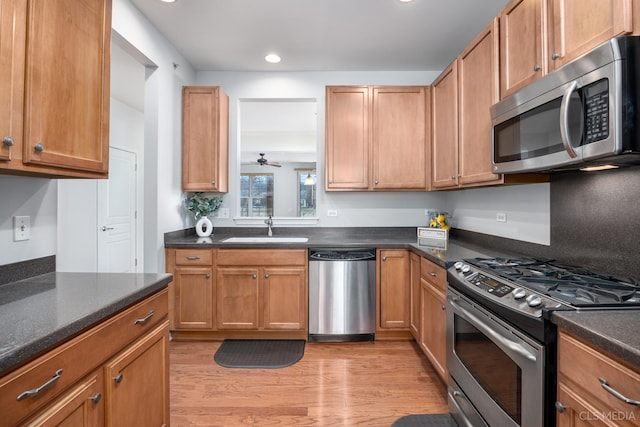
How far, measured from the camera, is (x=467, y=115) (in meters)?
2.35

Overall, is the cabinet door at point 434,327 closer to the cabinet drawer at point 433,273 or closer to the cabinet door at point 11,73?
the cabinet drawer at point 433,273

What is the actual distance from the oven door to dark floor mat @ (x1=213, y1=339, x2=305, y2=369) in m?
1.29

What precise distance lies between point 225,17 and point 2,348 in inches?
99.6

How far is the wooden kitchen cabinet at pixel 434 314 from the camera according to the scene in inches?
84.0

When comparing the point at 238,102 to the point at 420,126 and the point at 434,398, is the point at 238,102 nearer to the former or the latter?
the point at 420,126

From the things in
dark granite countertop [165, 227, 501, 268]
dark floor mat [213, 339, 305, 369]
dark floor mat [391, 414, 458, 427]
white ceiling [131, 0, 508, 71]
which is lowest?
dark floor mat [391, 414, 458, 427]

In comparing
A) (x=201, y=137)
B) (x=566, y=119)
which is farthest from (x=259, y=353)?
(x=566, y=119)

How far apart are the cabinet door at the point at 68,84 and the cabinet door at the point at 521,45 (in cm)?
204

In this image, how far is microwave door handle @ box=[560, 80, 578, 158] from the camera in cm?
124

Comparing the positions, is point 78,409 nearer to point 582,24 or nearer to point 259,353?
point 259,353

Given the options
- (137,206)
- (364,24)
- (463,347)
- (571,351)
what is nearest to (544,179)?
(463,347)

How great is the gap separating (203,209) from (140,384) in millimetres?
2135

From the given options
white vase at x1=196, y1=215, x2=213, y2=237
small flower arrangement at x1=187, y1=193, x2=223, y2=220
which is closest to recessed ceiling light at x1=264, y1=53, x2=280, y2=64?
small flower arrangement at x1=187, y1=193, x2=223, y2=220

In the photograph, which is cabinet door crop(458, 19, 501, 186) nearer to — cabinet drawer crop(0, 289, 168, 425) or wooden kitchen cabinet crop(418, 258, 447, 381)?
wooden kitchen cabinet crop(418, 258, 447, 381)
